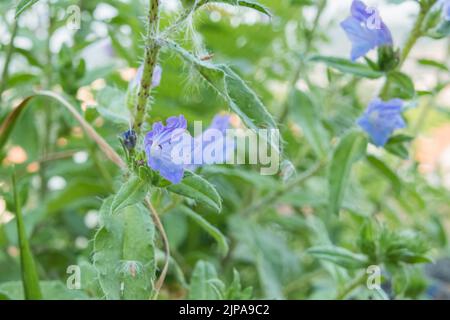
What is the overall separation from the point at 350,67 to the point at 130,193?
16.2 inches

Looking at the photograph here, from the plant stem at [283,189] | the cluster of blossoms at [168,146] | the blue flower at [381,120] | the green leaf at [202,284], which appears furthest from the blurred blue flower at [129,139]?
the plant stem at [283,189]

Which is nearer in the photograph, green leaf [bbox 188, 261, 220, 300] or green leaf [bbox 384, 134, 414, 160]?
green leaf [bbox 188, 261, 220, 300]

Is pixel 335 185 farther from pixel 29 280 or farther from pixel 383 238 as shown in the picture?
pixel 29 280

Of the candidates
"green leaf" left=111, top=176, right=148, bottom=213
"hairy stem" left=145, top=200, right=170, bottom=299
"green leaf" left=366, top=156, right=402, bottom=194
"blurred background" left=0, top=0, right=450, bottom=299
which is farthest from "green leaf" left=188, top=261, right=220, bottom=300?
"green leaf" left=366, top=156, right=402, bottom=194

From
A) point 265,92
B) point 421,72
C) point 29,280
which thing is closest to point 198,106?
point 265,92

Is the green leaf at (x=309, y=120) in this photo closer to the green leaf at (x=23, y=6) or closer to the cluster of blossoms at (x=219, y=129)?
the cluster of blossoms at (x=219, y=129)

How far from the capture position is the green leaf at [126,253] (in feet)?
2.11

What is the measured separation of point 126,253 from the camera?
663 millimetres

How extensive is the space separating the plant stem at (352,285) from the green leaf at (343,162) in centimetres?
10

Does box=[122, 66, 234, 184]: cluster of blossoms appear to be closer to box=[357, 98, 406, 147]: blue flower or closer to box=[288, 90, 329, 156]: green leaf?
box=[357, 98, 406, 147]: blue flower

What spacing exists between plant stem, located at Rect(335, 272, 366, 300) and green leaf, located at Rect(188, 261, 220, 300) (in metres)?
0.18

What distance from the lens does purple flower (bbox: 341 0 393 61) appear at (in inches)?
30.0
